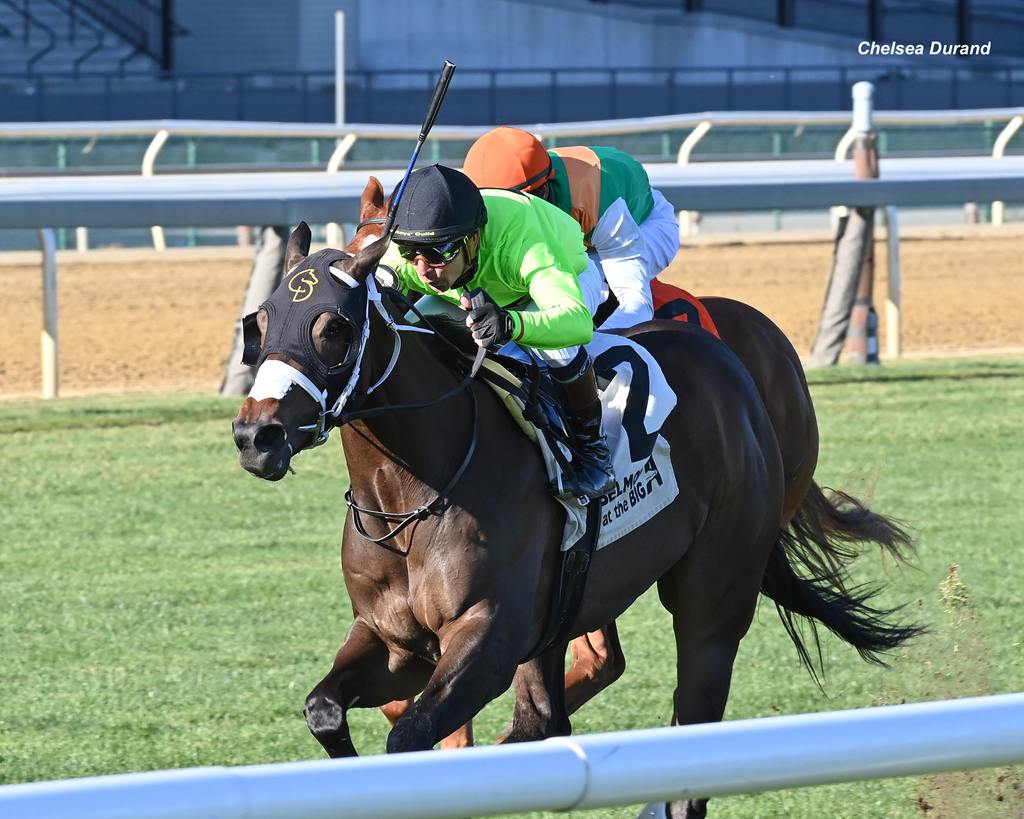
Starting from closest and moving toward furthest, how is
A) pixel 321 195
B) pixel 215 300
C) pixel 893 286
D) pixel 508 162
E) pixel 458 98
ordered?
pixel 508 162 → pixel 321 195 → pixel 893 286 → pixel 215 300 → pixel 458 98

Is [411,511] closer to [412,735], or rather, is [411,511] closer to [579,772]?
[412,735]

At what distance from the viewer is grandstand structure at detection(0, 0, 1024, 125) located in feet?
86.9

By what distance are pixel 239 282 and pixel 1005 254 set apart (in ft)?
26.0

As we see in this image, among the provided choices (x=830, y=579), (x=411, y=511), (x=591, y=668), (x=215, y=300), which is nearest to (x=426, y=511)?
(x=411, y=511)

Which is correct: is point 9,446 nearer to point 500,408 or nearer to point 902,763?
point 500,408

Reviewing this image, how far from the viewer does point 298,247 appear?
3.46 metres

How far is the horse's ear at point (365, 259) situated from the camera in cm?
325

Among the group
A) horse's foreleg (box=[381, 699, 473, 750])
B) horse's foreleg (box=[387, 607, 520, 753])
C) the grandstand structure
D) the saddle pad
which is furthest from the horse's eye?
the grandstand structure

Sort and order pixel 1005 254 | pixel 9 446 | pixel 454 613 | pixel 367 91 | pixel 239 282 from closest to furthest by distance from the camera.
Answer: pixel 454 613, pixel 9 446, pixel 239 282, pixel 1005 254, pixel 367 91

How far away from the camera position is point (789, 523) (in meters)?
5.22

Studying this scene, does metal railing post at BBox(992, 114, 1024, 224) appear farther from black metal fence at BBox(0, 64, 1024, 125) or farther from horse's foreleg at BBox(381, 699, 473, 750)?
horse's foreleg at BBox(381, 699, 473, 750)

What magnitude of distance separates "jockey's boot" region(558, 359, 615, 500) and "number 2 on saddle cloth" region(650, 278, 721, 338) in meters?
1.43

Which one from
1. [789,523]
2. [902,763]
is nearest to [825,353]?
[789,523]

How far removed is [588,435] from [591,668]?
1.23m
